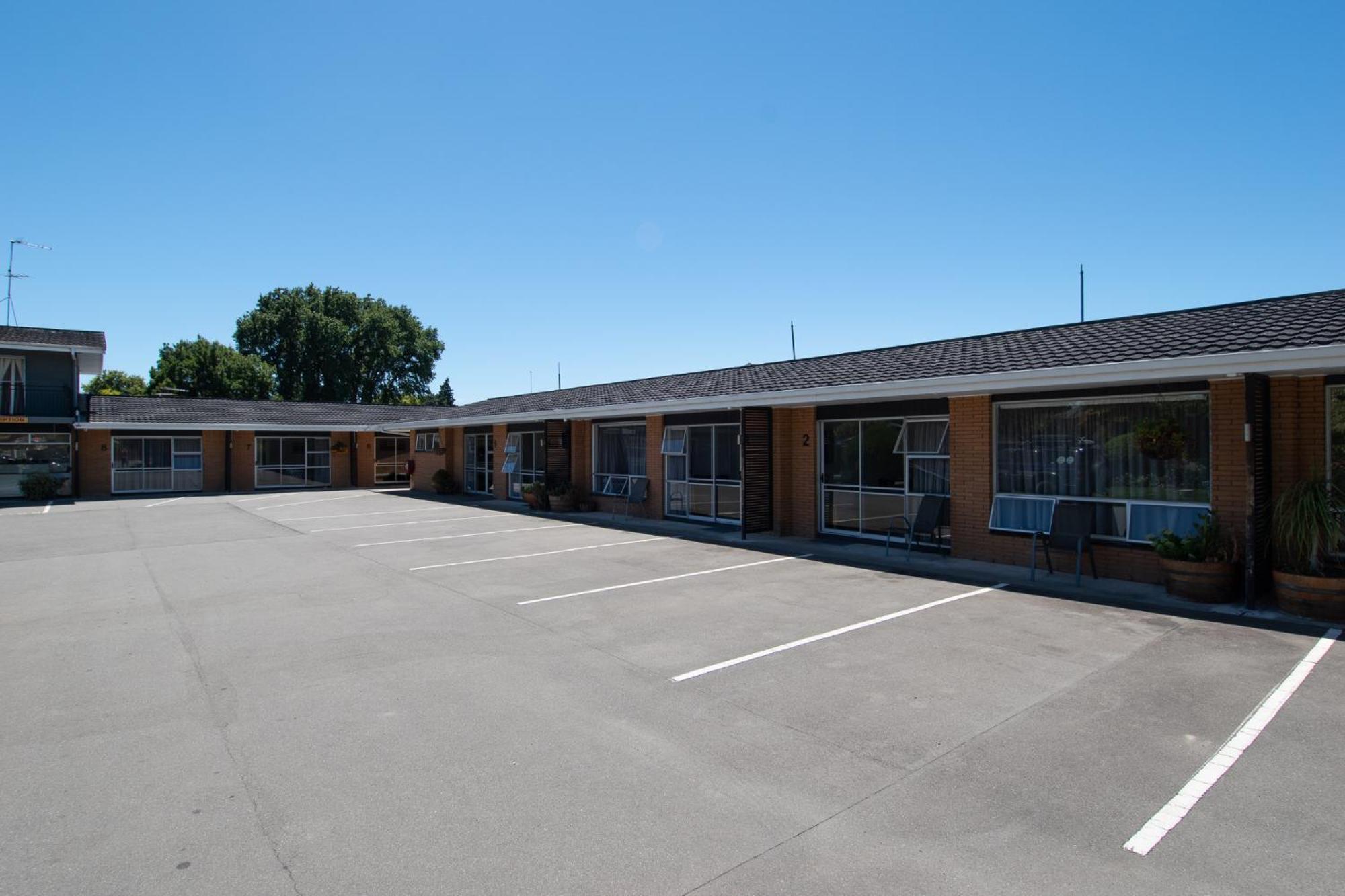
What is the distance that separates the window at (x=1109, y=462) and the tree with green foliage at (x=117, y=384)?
60.8 meters

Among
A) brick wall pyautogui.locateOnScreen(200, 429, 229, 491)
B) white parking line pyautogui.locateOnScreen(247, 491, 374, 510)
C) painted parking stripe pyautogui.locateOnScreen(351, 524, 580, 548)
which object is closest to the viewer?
painted parking stripe pyautogui.locateOnScreen(351, 524, 580, 548)

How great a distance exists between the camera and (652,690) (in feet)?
17.7

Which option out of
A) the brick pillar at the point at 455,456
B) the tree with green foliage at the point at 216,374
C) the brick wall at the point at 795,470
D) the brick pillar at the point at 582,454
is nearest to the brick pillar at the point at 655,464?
the brick pillar at the point at 582,454

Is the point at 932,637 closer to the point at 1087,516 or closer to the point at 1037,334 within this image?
the point at 1087,516

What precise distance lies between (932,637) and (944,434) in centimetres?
564

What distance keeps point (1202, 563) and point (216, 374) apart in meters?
53.3

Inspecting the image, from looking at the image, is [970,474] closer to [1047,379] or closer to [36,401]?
[1047,379]

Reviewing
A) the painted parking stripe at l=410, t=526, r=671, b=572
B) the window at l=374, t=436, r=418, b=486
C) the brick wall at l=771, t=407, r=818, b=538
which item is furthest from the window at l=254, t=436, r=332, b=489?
the brick wall at l=771, t=407, r=818, b=538

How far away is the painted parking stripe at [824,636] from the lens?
230 inches

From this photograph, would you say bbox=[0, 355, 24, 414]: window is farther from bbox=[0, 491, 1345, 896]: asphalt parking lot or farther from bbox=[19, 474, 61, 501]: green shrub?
bbox=[0, 491, 1345, 896]: asphalt parking lot

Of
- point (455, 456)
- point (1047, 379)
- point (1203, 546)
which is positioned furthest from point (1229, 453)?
point (455, 456)

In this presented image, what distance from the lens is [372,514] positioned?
63.1 ft

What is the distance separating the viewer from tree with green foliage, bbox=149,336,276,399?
158 feet

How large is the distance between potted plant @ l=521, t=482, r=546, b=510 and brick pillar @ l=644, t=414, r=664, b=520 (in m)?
3.42
